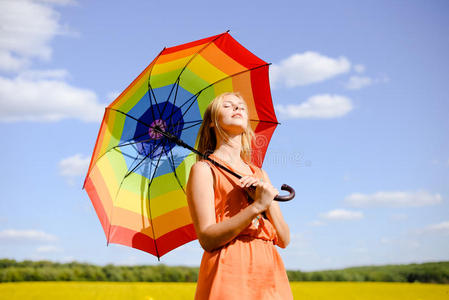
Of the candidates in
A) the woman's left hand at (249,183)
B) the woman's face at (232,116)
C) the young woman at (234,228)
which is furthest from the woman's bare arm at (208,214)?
the woman's face at (232,116)

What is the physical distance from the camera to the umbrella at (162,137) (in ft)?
12.3

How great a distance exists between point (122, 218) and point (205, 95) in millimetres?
1366

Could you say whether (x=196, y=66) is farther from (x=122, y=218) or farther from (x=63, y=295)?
(x=63, y=295)

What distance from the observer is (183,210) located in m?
3.78

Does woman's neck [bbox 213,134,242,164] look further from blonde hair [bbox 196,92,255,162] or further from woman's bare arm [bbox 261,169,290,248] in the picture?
woman's bare arm [bbox 261,169,290,248]

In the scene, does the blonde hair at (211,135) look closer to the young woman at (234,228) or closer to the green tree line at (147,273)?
the young woman at (234,228)

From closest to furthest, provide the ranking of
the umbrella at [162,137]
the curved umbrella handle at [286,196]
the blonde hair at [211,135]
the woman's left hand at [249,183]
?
1. the woman's left hand at [249,183]
2. the curved umbrella handle at [286,196]
3. the blonde hair at [211,135]
4. the umbrella at [162,137]

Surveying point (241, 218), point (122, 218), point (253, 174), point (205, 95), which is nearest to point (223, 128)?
point (253, 174)

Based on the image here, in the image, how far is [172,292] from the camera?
8.02 m

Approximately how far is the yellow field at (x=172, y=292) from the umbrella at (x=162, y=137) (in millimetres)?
4026

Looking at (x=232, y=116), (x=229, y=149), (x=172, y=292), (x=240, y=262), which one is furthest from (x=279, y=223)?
(x=172, y=292)

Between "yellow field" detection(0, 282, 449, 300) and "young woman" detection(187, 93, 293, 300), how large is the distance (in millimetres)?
5413

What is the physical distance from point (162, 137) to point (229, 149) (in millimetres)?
1186

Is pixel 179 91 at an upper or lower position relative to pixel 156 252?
upper
